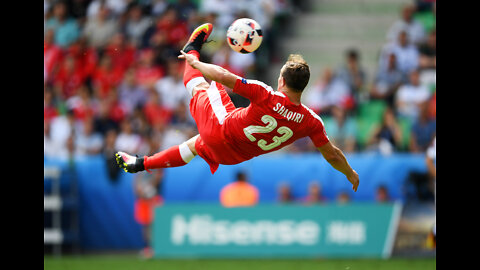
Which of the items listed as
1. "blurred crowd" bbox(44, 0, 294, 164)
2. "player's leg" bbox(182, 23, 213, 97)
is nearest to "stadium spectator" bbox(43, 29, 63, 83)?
"blurred crowd" bbox(44, 0, 294, 164)

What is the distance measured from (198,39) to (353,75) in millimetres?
10405

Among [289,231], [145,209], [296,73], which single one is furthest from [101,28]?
[296,73]

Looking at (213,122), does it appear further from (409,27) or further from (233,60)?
(409,27)

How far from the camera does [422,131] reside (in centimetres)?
1708

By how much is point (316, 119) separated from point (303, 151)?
914cm

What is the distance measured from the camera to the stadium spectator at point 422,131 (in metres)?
17.0

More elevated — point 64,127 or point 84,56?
point 84,56

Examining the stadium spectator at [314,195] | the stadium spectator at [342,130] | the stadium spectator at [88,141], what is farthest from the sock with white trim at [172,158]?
the stadium spectator at [88,141]

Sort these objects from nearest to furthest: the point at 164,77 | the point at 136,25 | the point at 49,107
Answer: the point at 164,77 < the point at 49,107 < the point at 136,25

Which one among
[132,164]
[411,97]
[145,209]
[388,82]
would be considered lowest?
[145,209]

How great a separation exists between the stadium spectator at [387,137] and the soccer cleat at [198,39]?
29.6ft

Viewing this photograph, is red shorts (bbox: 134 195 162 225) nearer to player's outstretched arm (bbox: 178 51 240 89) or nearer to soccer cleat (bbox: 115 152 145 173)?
soccer cleat (bbox: 115 152 145 173)

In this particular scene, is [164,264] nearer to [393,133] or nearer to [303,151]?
[303,151]

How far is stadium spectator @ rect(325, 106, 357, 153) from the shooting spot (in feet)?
56.6
